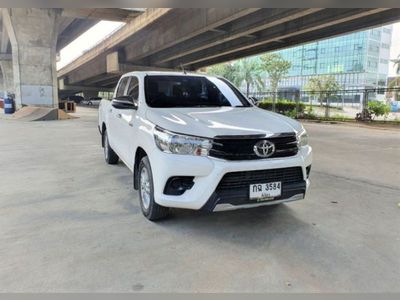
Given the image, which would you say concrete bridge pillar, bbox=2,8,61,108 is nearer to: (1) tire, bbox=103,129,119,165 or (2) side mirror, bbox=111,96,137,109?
(1) tire, bbox=103,129,119,165

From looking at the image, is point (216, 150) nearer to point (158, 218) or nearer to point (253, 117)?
point (253, 117)

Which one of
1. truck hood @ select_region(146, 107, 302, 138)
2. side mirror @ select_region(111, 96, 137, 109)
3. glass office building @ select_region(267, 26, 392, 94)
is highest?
glass office building @ select_region(267, 26, 392, 94)

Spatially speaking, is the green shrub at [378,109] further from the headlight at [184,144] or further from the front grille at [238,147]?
the headlight at [184,144]

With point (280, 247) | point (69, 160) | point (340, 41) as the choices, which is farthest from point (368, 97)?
point (340, 41)

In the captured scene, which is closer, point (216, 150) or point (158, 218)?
point (216, 150)

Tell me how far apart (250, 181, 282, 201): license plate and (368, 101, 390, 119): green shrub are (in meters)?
18.9

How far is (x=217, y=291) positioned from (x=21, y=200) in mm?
3258

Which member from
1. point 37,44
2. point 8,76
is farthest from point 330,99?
point 8,76

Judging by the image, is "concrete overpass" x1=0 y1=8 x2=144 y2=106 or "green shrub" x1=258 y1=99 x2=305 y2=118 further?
"green shrub" x1=258 y1=99 x2=305 y2=118

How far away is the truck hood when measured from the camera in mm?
3412

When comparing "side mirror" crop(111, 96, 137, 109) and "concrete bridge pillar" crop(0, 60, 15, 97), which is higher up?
"concrete bridge pillar" crop(0, 60, 15, 97)

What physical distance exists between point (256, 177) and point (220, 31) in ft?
55.1

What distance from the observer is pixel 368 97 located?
21.6 metres

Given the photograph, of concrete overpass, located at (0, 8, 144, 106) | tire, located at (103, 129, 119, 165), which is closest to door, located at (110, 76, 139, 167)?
tire, located at (103, 129, 119, 165)
